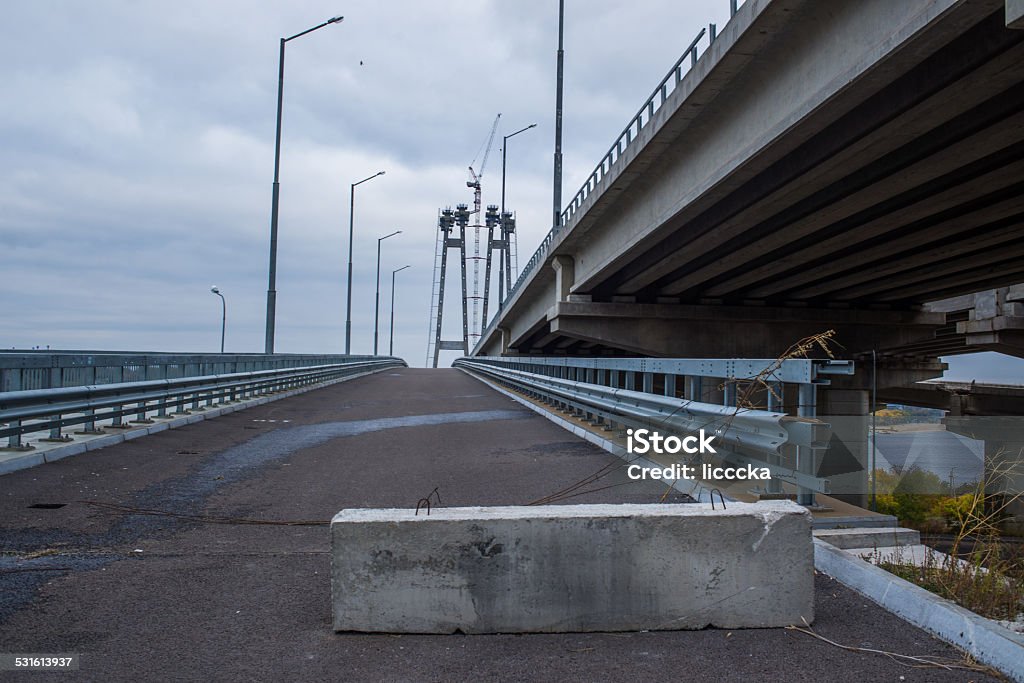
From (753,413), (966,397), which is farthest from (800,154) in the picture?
(966,397)

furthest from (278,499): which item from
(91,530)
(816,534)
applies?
(816,534)

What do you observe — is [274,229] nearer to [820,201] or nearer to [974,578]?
[820,201]

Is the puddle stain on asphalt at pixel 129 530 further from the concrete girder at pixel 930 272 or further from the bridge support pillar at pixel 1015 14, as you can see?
the concrete girder at pixel 930 272

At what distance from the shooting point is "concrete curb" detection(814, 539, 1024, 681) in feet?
11.4

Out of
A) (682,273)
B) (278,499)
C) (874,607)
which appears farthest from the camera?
(682,273)

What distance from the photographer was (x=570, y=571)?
13.4 feet

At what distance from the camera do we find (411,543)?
4066 millimetres

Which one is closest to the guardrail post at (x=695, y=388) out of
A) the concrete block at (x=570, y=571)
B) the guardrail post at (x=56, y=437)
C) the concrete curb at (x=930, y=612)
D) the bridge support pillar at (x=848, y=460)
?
the bridge support pillar at (x=848, y=460)

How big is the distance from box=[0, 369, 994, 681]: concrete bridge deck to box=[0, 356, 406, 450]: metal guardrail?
1.99 ft

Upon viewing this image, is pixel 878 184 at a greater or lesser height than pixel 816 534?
greater

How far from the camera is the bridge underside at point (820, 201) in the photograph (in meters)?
11.6

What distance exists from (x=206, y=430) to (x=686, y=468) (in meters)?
8.44

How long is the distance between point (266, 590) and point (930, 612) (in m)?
3.47

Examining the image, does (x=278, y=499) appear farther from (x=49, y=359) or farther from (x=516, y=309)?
(x=516, y=309)
